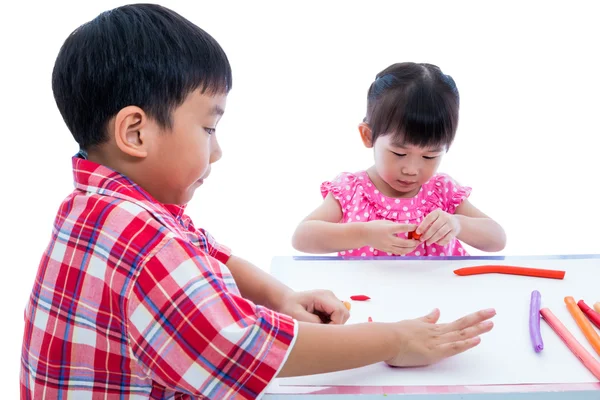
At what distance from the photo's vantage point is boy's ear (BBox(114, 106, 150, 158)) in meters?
0.68

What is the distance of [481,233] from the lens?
119 cm

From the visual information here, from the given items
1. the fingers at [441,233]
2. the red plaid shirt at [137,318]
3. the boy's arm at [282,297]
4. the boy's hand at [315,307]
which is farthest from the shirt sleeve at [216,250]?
the fingers at [441,233]

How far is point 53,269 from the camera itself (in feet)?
2.12

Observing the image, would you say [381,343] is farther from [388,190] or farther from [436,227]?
[388,190]

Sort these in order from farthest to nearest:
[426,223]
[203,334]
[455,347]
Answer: [426,223] → [455,347] → [203,334]

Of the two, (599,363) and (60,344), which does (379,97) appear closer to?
(599,363)

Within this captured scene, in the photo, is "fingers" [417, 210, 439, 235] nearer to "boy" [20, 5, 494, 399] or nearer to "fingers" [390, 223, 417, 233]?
"fingers" [390, 223, 417, 233]

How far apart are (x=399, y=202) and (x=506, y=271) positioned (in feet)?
1.19

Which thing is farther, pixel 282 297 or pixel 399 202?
pixel 399 202

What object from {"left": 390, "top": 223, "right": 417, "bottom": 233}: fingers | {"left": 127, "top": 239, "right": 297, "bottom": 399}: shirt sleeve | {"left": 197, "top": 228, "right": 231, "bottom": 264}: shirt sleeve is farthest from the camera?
{"left": 390, "top": 223, "right": 417, "bottom": 233}: fingers

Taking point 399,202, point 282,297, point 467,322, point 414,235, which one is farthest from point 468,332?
point 399,202

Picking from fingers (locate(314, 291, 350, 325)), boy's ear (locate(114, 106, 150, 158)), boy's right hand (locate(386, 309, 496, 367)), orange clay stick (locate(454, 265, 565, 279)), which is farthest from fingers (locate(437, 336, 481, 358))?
boy's ear (locate(114, 106, 150, 158))

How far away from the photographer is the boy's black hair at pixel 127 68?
2.25 ft

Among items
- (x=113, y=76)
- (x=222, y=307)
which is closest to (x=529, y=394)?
(x=222, y=307)
